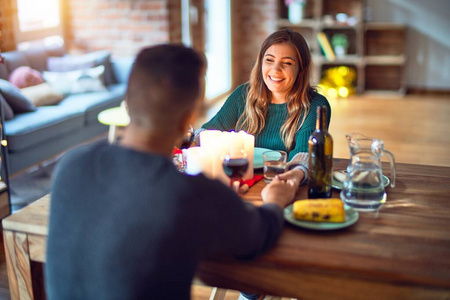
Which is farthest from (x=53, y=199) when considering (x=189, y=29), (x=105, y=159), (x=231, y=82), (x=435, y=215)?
(x=231, y=82)

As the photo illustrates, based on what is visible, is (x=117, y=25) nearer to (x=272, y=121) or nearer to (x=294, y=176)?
(x=272, y=121)

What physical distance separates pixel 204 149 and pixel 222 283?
0.57 m

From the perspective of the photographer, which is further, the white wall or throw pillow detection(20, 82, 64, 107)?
the white wall

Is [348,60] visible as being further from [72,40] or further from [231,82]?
[72,40]

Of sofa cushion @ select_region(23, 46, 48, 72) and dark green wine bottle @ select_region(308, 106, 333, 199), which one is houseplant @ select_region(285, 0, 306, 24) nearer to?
sofa cushion @ select_region(23, 46, 48, 72)

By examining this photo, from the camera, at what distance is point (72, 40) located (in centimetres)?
560

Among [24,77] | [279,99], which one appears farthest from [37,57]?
[279,99]

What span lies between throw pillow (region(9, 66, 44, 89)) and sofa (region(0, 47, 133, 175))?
0.19 ft

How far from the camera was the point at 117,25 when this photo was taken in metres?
5.44

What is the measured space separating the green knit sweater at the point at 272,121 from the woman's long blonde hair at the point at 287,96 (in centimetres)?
2

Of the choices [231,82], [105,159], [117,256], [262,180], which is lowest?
[231,82]

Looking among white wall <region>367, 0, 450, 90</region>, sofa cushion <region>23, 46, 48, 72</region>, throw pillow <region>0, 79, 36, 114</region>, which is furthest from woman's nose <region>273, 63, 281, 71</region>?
white wall <region>367, 0, 450, 90</region>

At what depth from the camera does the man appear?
3.21 feet

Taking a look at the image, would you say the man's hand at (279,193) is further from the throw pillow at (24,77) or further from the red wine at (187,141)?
the throw pillow at (24,77)
